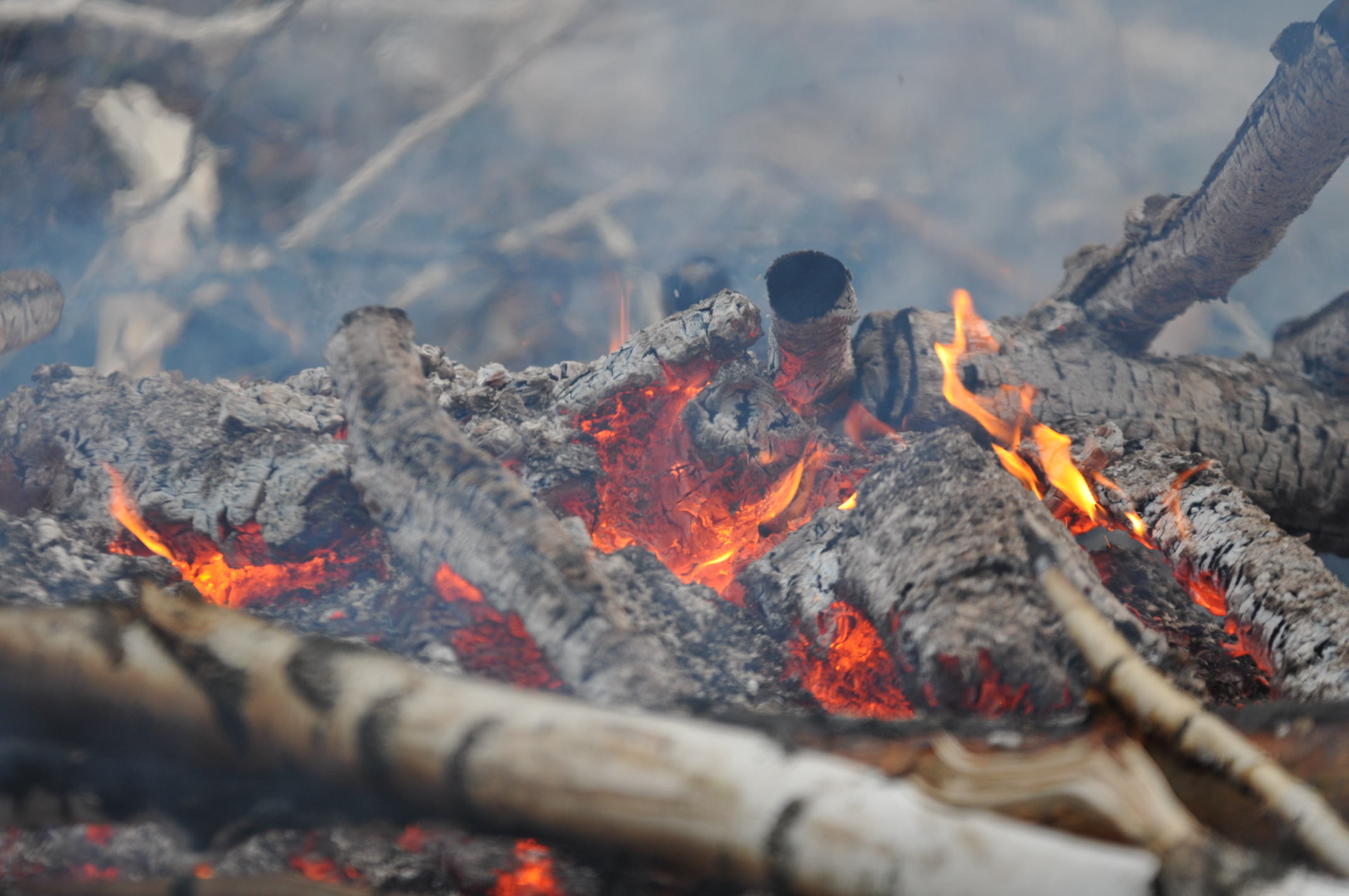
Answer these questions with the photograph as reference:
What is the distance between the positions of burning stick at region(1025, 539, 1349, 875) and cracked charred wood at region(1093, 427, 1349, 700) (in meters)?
0.91

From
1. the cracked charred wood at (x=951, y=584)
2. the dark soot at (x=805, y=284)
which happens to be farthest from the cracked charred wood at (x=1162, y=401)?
the cracked charred wood at (x=951, y=584)

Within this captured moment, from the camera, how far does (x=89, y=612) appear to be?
126 centimetres

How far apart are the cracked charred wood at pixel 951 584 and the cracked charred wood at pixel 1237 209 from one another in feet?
7.42

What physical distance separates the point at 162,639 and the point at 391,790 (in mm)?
494

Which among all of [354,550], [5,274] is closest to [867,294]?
[354,550]

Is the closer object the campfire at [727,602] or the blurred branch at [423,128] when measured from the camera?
the campfire at [727,602]

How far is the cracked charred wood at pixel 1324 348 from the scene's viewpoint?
3434mm

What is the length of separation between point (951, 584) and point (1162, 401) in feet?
8.02

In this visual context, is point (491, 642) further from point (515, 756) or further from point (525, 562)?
point (515, 756)

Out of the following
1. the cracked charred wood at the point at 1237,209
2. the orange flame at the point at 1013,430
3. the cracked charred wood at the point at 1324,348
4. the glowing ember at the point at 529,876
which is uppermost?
the cracked charred wood at the point at 1237,209

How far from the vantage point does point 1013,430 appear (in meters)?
3.06

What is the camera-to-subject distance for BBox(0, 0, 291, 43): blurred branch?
2893mm

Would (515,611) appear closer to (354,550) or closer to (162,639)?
(162,639)

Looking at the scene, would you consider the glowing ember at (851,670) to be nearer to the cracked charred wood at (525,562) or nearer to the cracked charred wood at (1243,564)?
the cracked charred wood at (525,562)
